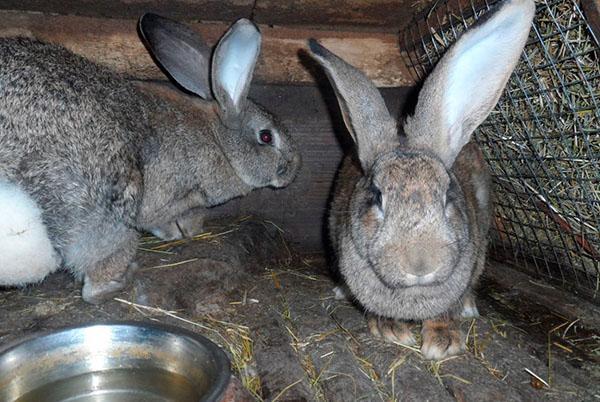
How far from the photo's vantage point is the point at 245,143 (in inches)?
165

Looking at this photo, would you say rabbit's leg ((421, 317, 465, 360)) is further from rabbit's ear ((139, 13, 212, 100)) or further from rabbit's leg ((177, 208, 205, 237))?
rabbit's ear ((139, 13, 212, 100))

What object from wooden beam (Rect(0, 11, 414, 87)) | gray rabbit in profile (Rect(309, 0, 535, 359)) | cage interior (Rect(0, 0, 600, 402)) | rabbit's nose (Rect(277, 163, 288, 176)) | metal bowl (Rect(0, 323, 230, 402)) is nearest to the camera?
metal bowl (Rect(0, 323, 230, 402))

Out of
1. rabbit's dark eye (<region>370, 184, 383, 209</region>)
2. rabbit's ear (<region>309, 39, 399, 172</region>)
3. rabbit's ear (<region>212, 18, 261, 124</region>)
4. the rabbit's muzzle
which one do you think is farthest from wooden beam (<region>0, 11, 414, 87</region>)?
rabbit's dark eye (<region>370, 184, 383, 209</region>)

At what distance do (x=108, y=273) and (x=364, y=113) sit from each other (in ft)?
5.10

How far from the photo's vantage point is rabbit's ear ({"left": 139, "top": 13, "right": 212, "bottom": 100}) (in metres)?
3.88

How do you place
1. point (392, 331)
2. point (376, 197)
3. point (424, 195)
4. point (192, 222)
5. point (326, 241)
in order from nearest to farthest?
point (424, 195) → point (376, 197) → point (392, 331) → point (192, 222) → point (326, 241)

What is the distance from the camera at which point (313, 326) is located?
3.43m

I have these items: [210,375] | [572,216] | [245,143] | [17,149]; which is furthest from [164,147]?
[572,216]

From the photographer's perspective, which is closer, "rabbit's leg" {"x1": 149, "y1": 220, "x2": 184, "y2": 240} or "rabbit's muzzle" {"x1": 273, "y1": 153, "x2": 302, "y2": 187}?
"rabbit's leg" {"x1": 149, "y1": 220, "x2": 184, "y2": 240}

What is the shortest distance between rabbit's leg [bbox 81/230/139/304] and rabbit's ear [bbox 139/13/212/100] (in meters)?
1.10

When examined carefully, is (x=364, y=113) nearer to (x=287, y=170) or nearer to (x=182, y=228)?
(x=287, y=170)

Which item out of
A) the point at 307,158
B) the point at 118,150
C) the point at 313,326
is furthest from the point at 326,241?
the point at 118,150

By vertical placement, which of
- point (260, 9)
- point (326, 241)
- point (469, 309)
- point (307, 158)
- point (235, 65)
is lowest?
point (326, 241)

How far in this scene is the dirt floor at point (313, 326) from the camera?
9.37 feet
